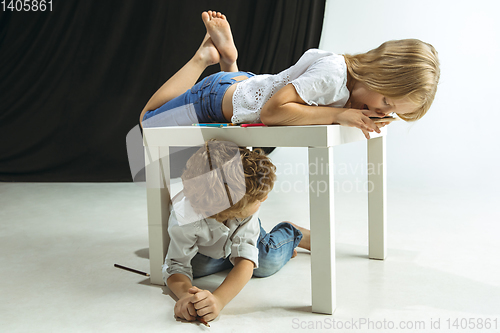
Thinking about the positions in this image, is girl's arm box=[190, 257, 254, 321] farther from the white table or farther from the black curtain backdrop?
the black curtain backdrop

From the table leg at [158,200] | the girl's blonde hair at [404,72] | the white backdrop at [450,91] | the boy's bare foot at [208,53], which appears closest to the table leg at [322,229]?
the girl's blonde hair at [404,72]

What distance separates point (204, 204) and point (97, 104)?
6.51ft

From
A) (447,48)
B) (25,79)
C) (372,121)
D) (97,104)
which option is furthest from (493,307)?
(25,79)

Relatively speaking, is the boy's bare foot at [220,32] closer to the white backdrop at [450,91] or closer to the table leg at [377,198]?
the table leg at [377,198]

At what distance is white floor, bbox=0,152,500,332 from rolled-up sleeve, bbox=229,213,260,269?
84mm

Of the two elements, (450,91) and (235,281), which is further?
(450,91)

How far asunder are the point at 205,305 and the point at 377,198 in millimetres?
Result: 580

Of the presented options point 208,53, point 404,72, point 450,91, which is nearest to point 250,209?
point 404,72

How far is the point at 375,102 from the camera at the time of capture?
0.95 metres

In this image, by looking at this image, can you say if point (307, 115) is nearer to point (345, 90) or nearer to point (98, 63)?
point (345, 90)

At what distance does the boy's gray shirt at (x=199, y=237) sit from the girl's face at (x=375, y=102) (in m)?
0.36

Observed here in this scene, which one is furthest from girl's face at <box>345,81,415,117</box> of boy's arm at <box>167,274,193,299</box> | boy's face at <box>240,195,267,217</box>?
boy's arm at <box>167,274,193,299</box>

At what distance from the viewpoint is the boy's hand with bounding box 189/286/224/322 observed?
2.59ft

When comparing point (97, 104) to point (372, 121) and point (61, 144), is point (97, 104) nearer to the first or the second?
point (61, 144)
